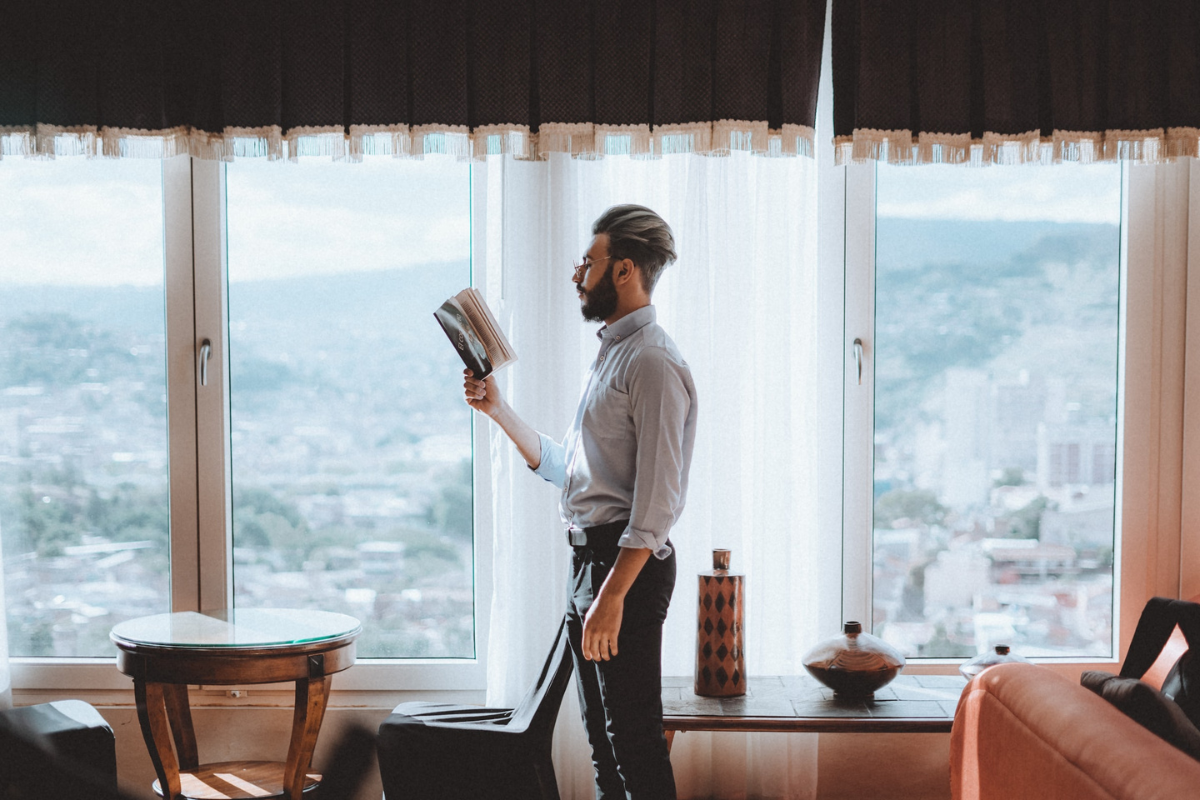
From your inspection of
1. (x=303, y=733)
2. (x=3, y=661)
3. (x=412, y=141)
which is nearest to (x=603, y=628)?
(x=303, y=733)

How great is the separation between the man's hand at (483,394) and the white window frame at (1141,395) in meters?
1.06

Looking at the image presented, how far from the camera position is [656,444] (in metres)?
1.65

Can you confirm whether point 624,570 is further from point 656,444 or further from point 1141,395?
point 1141,395

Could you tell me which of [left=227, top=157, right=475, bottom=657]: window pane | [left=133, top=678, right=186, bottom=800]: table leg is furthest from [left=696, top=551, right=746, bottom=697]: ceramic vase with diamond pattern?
[left=133, top=678, right=186, bottom=800]: table leg

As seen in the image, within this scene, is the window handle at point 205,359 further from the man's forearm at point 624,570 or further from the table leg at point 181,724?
the man's forearm at point 624,570

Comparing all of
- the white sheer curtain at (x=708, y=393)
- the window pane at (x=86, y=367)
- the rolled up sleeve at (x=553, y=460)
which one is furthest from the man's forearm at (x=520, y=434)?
the window pane at (x=86, y=367)

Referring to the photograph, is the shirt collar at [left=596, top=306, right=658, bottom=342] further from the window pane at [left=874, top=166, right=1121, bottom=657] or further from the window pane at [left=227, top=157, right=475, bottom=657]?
the window pane at [left=874, top=166, right=1121, bottom=657]

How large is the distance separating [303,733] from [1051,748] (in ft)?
5.31

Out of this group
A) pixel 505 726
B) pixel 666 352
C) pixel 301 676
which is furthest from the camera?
pixel 301 676

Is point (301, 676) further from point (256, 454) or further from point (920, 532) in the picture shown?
point (920, 532)

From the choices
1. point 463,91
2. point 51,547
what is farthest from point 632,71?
point 51,547

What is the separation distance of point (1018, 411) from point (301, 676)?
2.07 m

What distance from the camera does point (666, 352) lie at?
67.3 inches

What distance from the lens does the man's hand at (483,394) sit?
81.7 inches
